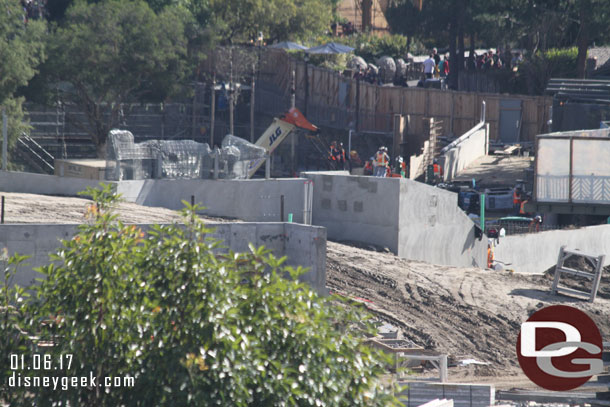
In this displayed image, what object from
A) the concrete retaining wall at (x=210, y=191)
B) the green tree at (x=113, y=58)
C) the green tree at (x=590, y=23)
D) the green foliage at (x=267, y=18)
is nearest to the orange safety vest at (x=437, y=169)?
the green tree at (x=590, y=23)

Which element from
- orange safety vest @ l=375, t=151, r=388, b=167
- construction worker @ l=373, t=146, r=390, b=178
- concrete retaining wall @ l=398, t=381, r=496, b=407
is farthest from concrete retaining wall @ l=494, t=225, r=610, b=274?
concrete retaining wall @ l=398, t=381, r=496, b=407

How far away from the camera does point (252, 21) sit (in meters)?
58.3

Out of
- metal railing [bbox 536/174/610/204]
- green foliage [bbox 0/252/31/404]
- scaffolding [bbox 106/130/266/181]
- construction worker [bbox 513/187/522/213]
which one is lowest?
green foliage [bbox 0/252/31/404]

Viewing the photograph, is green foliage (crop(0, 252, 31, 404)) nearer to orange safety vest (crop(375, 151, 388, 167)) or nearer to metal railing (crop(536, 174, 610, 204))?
metal railing (crop(536, 174, 610, 204))

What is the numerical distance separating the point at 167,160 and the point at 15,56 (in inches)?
643

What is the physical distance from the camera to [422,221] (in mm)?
27406

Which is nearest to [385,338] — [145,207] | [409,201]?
[409,201]

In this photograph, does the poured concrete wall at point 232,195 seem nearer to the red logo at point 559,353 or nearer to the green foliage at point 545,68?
the red logo at point 559,353

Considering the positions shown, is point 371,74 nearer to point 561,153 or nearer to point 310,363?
point 561,153

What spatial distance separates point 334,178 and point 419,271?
170 inches

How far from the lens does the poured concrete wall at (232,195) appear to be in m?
27.4

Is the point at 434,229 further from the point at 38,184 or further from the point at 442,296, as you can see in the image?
the point at 38,184

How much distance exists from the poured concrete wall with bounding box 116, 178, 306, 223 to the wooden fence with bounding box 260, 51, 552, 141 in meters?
21.2

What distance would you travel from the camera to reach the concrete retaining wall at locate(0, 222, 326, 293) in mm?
17547
